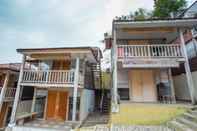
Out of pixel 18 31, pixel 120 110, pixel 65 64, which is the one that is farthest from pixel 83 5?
pixel 120 110

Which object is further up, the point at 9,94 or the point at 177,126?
the point at 9,94

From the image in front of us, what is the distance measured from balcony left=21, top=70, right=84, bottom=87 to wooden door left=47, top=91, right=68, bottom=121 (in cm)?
211

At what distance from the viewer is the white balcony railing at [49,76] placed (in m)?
9.51

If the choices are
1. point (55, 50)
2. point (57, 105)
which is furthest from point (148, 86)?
point (57, 105)

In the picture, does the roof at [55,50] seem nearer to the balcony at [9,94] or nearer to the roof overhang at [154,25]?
the roof overhang at [154,25]

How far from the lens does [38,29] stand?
15219mm

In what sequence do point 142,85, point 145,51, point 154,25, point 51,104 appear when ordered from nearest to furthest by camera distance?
point 154,25 → point 145,51 → point 142,85 → point 51,104

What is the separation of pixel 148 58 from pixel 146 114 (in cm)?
312

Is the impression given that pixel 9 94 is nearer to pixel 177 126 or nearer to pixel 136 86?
pixel 136 86

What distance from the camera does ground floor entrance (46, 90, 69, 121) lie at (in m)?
10.8

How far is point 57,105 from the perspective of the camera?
36.3 feet

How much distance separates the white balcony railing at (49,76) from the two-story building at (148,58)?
3141 mm

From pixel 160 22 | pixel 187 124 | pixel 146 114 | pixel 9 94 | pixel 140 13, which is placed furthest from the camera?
pixel 140 13

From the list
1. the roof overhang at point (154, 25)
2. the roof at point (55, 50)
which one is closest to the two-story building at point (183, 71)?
the roof overhang at point (154, 25)
